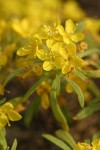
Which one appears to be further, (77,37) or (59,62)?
(77,37)

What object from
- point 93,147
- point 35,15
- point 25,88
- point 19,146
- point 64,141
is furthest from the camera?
point 35,15

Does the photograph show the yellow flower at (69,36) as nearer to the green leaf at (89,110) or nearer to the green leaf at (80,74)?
the green leaf at (80,74)

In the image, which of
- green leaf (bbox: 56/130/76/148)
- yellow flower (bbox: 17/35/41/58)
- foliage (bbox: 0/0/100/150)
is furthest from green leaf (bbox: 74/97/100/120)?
yellow flower (bbox: 17/35/41/58)

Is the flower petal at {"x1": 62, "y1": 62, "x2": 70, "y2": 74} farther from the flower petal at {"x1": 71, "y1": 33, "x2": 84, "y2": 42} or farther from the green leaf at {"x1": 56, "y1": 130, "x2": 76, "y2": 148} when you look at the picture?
the green leaf at {"x1": 56, "y1": 130, "x2": 76, "y2": 148}

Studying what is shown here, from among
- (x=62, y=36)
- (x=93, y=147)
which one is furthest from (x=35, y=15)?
(x=93, y=147)

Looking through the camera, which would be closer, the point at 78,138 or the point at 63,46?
the point at 63,46

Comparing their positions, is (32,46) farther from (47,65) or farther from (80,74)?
(80,74)

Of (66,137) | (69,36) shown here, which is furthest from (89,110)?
(69,36)

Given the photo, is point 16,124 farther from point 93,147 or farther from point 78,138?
point 93,147

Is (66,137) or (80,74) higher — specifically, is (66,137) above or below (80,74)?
below
